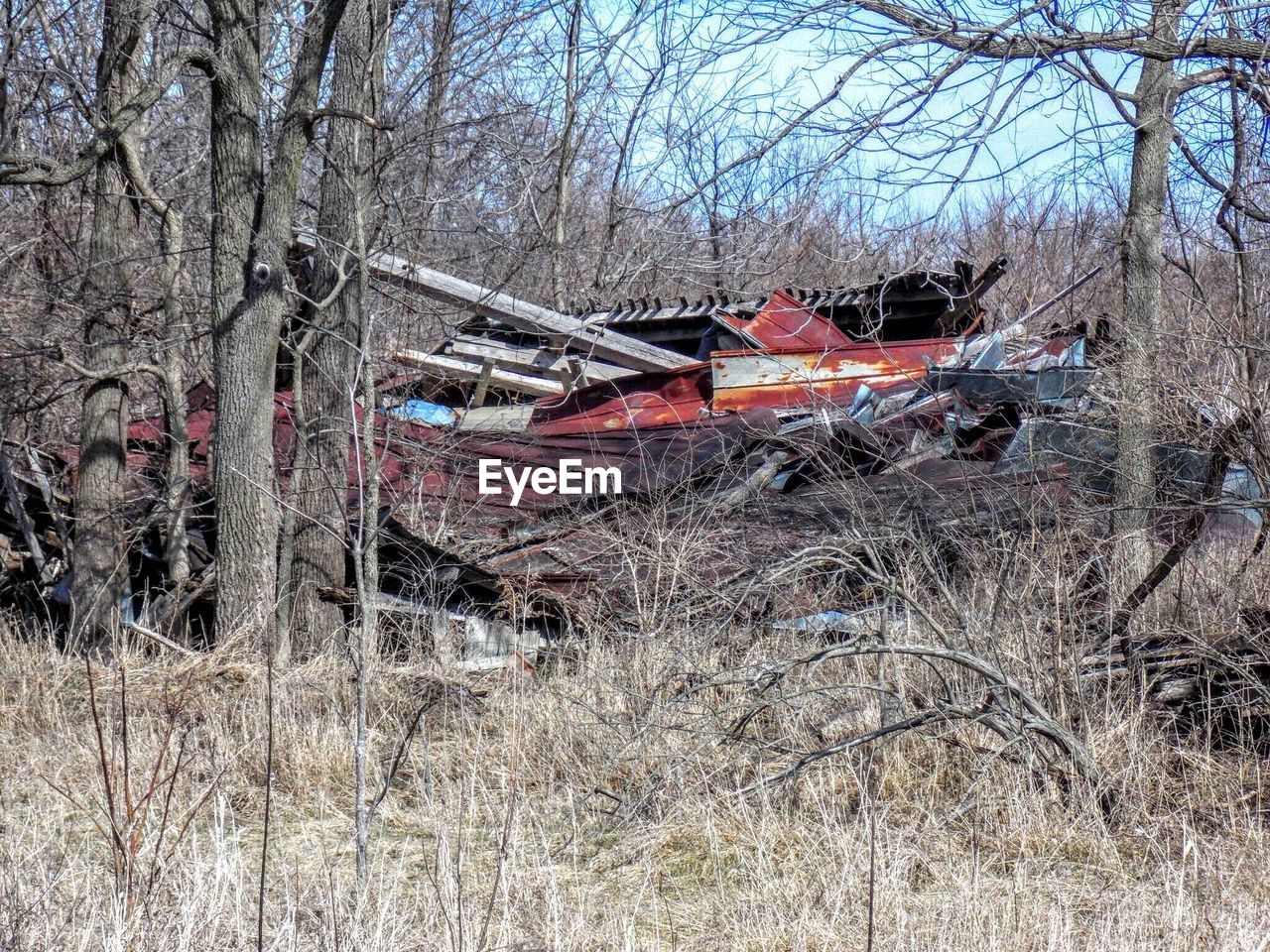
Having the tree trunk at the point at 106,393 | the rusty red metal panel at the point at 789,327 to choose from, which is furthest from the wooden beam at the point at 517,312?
the tree trunk at the point at 106,393

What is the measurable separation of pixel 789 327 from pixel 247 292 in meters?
5.86

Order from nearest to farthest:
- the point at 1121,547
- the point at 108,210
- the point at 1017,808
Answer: the point at 1017,808, the point at 1121,547, the point at 108,210

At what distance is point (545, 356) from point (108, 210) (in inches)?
165

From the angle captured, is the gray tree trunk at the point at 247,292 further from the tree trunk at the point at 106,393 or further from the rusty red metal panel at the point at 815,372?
the rusty red metal panel at the point at 815,372

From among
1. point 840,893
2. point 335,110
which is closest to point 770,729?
A: point 840,893

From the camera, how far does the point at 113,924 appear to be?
3.05 metres

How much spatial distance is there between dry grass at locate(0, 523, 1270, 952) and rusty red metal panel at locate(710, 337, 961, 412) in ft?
13.9

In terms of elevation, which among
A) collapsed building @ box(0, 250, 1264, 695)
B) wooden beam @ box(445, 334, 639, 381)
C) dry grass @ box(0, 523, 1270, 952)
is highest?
wooden beam @ box(445, 334, 639, 381)

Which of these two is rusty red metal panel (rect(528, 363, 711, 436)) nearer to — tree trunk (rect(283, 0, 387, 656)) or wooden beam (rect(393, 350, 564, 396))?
wooden beam (rect(393, 350, 564, 396))

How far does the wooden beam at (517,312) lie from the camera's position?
26.1 ft

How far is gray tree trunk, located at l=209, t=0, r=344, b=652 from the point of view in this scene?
6.86m

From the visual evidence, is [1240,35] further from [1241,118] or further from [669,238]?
[669,238]

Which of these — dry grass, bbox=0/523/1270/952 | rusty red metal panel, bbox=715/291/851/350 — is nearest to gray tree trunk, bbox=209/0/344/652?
dry grass, bbox=0/523/1270/952

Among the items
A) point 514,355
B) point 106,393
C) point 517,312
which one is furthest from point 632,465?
point 106,393
